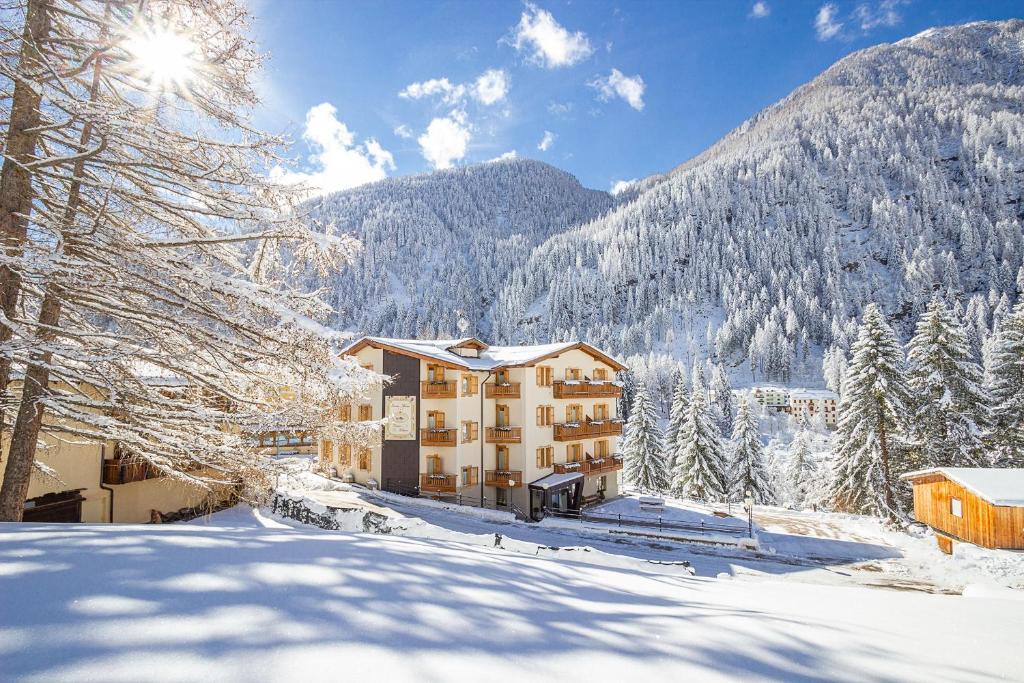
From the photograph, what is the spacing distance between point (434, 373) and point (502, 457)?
6.51m

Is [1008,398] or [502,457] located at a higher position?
[1008,398]

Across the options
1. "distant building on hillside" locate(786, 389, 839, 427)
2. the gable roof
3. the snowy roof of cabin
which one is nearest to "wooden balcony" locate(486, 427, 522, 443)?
the gable roof

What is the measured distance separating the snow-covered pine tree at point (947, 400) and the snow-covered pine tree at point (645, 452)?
699 inches

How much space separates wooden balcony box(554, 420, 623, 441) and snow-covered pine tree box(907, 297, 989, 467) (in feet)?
54.0

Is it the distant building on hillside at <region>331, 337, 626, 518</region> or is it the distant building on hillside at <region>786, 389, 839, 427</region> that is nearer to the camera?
the distant building on hillside at <region>331, 337, 626, 518</region>

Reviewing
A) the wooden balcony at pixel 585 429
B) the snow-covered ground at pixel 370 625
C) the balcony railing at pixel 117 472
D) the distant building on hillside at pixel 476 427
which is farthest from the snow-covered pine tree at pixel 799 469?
the balcony railing at pixel 117 472

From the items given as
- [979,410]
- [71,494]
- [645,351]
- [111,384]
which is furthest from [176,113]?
[645,351]

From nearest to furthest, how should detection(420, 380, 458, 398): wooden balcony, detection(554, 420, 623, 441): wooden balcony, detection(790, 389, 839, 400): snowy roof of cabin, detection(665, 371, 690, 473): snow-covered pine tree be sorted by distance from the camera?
detection(420, 380, 458, 398): wooden balcony, detection(554, 420, 623, 441): wooden balcony, detection(665, 371, 690, 473): snow-covered pine tree, detection(790, 389, 839, 400): snowy roof of cabin

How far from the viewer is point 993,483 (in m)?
18.5

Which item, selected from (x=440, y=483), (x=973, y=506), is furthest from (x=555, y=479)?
Result: (x=973, y=506)

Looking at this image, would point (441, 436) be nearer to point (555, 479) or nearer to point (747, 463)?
point (555, 479)

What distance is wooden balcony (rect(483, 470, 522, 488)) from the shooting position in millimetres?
27375

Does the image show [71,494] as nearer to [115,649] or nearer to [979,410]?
[115,649]

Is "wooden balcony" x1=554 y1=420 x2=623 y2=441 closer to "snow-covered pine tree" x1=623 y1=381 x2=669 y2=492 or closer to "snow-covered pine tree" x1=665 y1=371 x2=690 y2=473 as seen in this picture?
"snow-covered pine tree" x1=623 y1=381 x2=669 y2=492
